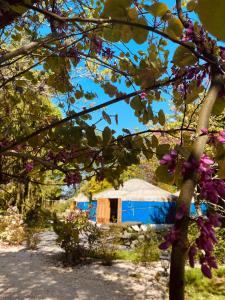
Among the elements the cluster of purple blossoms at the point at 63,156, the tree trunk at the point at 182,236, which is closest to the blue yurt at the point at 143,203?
the cluster of purple blossoms at the point at 63,156

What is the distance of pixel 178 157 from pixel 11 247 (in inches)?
496

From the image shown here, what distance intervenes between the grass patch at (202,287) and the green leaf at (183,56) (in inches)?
251

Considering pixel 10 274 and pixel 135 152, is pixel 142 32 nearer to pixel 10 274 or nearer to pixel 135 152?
pixel 135 152

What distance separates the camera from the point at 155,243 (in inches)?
415

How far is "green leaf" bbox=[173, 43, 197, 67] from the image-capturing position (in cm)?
107

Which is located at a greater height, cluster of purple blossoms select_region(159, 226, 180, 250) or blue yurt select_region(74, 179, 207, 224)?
blue yurt select_region(74, 179, 207, 224)

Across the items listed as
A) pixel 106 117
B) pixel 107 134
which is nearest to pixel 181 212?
pixel 107 134

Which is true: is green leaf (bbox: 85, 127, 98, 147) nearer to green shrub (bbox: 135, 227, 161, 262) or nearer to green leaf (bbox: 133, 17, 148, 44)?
green leaf (bbox: 133, 17, 148, 44)

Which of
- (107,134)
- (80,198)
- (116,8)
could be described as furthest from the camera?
(80,198)

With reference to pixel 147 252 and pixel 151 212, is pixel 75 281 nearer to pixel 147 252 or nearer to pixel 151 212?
pixel 147 252

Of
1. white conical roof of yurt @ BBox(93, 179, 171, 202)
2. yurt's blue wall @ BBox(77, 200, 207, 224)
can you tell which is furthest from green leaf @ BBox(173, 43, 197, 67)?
yurt's blue wall @ BBox(77, 200, 207, 224)

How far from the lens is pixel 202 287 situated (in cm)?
724

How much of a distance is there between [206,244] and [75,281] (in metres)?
7.66

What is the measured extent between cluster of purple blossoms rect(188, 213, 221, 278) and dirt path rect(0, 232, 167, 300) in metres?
6.38
